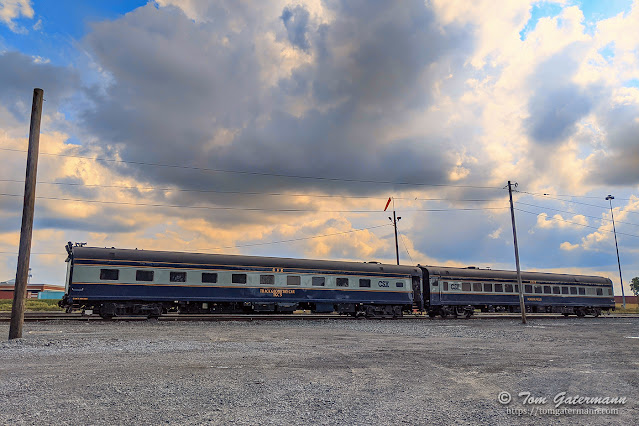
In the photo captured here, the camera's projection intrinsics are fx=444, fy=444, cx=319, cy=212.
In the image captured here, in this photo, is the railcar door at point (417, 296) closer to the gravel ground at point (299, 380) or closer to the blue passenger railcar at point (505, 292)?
the blue passenger railcar at point (505, 292)

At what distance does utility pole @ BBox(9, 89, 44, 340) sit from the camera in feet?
51.4

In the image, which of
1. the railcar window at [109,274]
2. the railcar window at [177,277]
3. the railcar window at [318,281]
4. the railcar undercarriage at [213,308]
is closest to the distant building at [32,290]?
the railcar undercarriage at [213,308]

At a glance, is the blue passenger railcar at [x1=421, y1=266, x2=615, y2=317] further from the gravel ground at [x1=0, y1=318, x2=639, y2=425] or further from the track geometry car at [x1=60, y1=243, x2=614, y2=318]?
the gravel ground at [x1=0, y1=318, x2=639, y2=425]

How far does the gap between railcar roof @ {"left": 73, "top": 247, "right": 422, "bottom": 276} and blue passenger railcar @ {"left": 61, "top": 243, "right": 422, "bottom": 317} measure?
0.05 metres

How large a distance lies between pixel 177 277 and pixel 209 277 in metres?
1.78

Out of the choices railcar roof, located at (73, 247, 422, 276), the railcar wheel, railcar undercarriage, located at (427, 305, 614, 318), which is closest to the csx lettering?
railcar roof, located at (73, 247, 422, 276)

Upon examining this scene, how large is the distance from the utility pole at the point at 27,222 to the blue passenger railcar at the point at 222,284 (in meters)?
6.65

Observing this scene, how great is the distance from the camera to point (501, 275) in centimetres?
3603

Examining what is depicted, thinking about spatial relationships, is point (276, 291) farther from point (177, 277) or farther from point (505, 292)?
point (505, 292)

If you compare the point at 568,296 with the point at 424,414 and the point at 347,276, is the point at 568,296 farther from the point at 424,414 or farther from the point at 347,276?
the point at 424,414

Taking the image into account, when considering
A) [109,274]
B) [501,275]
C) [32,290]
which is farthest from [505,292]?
[32,290]

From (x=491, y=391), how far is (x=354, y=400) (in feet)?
8.85

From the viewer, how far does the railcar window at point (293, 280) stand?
27739 mm

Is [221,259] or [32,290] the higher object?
[221,259]
